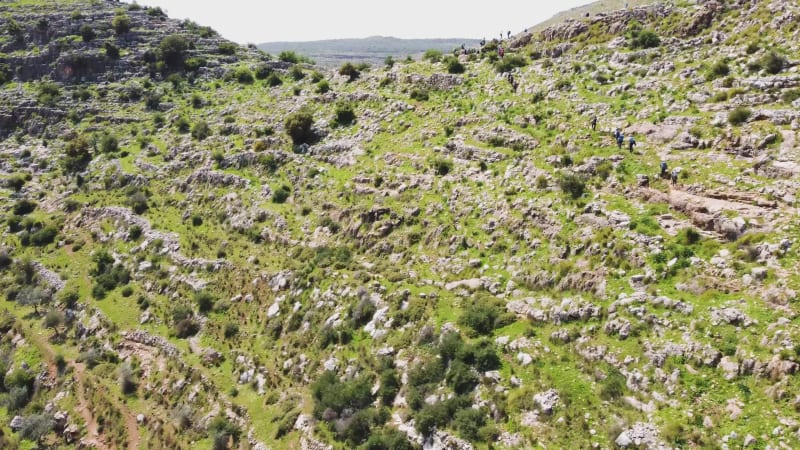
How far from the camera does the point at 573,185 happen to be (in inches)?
1389

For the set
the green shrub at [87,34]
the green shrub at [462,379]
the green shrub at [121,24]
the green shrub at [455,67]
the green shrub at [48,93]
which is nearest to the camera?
the green shrub at [462,379]

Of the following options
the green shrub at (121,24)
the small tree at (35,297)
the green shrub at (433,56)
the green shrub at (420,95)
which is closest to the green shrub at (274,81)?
the green shrub at (433,56)

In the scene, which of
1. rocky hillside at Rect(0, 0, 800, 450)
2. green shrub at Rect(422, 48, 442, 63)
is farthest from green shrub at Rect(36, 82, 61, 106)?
green shrub at Rect(422, 48, 442, 63)

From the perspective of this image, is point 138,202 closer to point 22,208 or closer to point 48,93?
point 22,208

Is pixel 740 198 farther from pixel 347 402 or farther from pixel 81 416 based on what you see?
pixel 81 416

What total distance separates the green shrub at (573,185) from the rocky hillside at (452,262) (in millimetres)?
152

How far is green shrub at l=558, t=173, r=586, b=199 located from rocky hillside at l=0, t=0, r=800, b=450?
15cm

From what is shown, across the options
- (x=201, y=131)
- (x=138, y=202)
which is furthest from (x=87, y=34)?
(x=138, y=202)

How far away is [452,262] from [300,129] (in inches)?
1383

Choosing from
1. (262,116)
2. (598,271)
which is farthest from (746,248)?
(262,116)

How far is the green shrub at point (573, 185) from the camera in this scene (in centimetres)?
3500

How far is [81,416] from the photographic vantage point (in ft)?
A: 124

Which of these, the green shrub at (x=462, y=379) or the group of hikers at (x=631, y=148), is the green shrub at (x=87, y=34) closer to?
the group of hikers at (x=631, y=148)

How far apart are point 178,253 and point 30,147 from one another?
58116 millimetres
